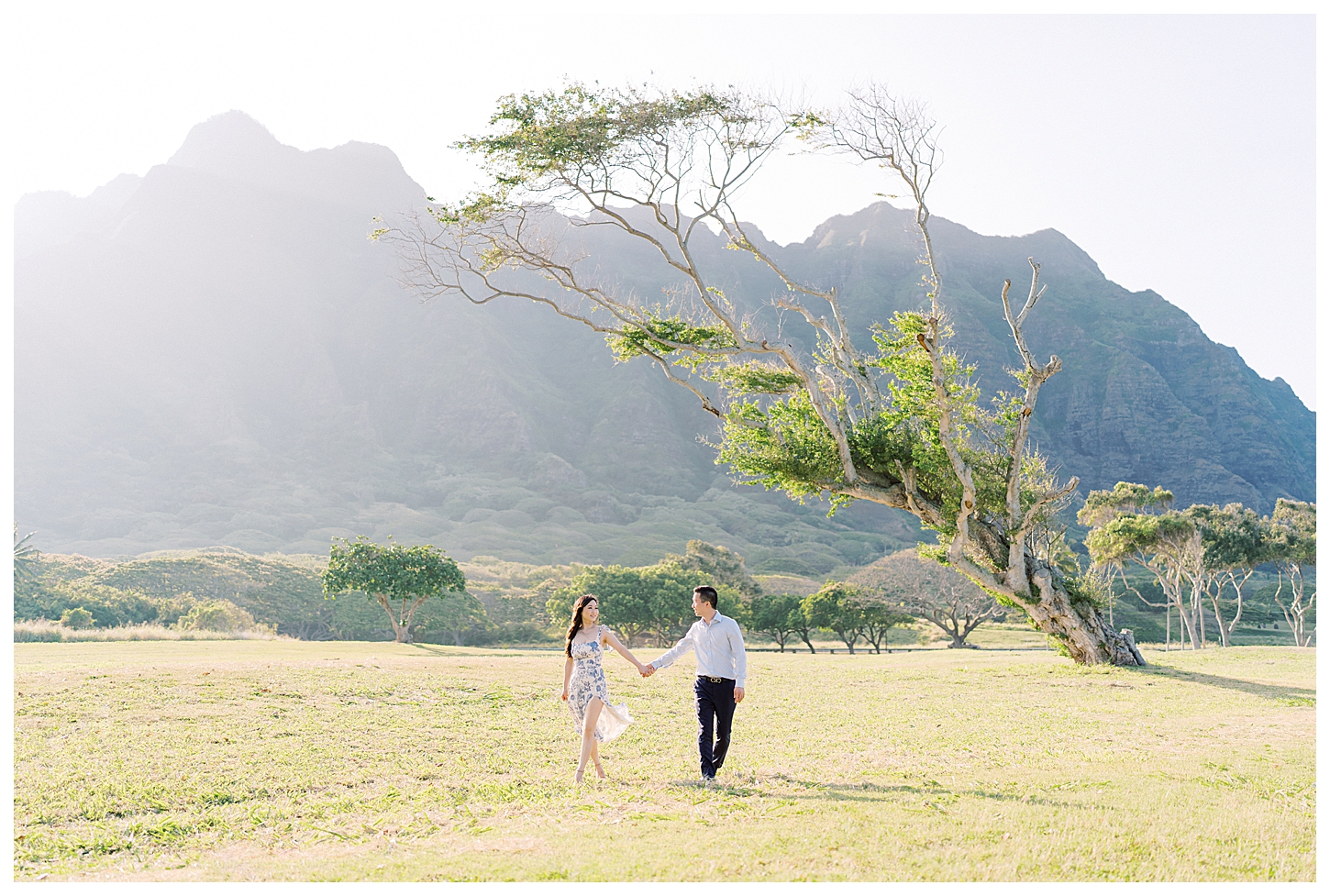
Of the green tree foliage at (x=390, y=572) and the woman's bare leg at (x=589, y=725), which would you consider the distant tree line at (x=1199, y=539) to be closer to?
the green tree foliage at (x=390, y=572)

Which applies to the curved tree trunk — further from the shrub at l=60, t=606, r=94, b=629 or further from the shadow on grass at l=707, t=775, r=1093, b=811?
the shrub at l=60, t=606, r=94, b=629

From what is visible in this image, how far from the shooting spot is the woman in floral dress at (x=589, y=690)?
8273 millimetres

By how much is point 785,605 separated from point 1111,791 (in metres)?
52.7

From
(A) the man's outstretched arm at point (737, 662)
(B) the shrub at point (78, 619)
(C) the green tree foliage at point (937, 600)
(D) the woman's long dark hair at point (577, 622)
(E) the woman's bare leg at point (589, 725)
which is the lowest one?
(B) the shrub at point (78, 619)

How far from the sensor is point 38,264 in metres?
197

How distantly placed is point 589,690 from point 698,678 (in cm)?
110

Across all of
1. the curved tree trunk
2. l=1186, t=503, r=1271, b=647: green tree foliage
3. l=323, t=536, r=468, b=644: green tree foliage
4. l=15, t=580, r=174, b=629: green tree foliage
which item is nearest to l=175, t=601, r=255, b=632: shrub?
l=15, t=580, r=174, b=629: green tree foliage

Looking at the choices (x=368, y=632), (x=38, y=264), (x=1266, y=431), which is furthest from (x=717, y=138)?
(x=38, y=264)

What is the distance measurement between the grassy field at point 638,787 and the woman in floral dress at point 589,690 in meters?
0.55

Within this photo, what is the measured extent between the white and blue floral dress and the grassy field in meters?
0.60

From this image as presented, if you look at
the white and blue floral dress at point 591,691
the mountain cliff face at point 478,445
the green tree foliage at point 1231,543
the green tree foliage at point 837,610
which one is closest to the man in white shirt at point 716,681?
the white and blue floral dress at point 591,691

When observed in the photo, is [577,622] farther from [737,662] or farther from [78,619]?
[78,619]

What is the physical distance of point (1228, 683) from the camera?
60.0 ft

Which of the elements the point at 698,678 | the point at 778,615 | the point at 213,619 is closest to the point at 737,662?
the point at 698,678
